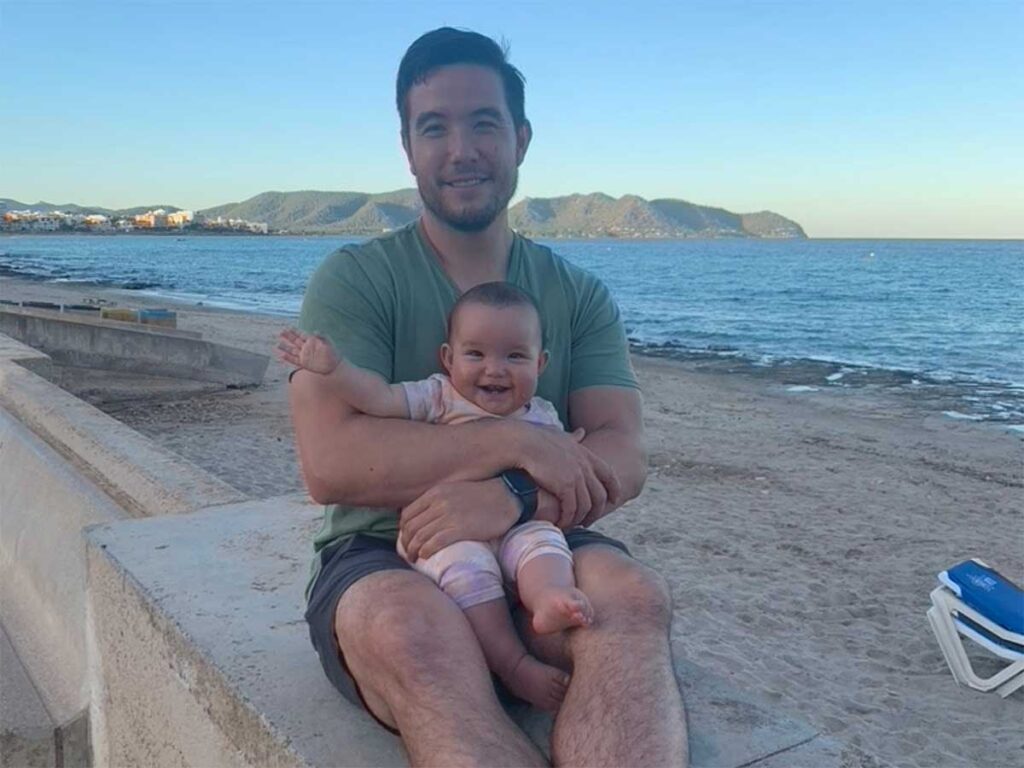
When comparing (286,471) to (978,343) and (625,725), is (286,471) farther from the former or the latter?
(978,343)

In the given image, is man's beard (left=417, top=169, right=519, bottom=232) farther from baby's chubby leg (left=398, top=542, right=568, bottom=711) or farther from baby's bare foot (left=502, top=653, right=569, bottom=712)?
baby's bare foot (left=502, top=653, right=569, bottom=712)

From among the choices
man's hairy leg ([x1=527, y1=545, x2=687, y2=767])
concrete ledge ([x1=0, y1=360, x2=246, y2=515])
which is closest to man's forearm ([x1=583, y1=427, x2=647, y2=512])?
man's hairy leg ([x1=527, y1=545, x2=687, y2=767])

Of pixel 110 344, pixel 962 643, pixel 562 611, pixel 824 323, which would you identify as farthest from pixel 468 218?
pixel 824 323

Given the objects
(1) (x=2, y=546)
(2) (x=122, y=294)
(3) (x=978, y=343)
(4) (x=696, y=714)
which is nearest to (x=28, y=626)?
(1) (x=2, y=546)

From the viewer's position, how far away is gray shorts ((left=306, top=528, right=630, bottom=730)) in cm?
210

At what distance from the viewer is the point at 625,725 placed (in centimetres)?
172

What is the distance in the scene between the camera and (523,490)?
7.29 ft

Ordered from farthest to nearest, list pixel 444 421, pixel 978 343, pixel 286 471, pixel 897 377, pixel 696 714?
pixel 978 343 → pixel 897 377 → pixel 286 471 → pixel 444 421 → pixel 696 714

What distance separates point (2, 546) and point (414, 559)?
3.86 meters

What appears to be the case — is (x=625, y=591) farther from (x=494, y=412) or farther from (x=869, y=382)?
(x=869, y=382)

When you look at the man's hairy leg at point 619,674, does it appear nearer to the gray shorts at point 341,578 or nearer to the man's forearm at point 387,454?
the gray shorts at point 341,578

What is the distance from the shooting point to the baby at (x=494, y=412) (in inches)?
79.3

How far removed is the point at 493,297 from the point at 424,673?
0.95 m

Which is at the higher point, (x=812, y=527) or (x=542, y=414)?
(x=542, y=414)
